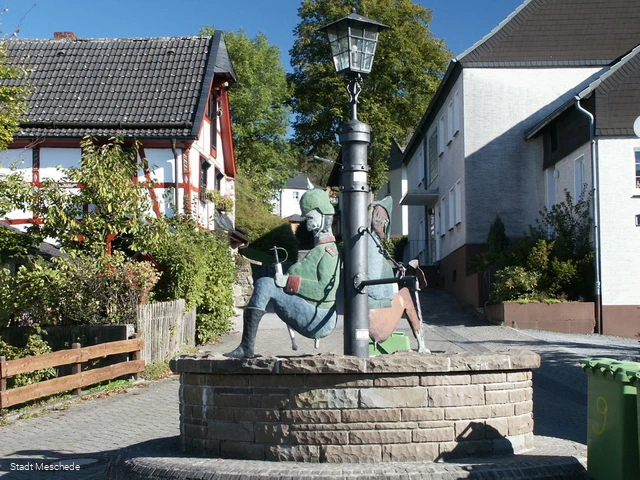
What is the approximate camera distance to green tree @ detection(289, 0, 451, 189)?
3991 cm

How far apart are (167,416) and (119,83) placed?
1745cm

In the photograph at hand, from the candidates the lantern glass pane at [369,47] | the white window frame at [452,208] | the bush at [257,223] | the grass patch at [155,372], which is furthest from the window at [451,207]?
the lantern glass pane at [369,47]

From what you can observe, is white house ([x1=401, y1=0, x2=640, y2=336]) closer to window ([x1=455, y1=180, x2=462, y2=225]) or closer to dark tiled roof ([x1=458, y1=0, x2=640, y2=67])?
dark tiled roof ([x1=458, y1=0, x2=640, y2=67])

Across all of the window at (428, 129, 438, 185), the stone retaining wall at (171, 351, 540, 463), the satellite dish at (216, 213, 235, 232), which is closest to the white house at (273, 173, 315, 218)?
the window at (428, 129, 438, 185)

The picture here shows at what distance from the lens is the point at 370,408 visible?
21.1ft

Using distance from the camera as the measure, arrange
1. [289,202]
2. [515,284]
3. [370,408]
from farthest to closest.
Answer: [289,202]
[515,284]
[370,408]

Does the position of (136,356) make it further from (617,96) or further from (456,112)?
(456,112)

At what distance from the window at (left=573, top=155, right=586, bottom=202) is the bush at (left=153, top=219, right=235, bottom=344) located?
9.43 metres

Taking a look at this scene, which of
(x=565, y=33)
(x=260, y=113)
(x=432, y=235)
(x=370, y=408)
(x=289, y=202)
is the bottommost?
(x=370, y=408)

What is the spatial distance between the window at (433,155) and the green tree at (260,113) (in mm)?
10136

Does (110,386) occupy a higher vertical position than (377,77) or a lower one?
lower

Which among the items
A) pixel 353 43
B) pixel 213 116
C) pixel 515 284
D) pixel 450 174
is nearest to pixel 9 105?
pixel 353 43

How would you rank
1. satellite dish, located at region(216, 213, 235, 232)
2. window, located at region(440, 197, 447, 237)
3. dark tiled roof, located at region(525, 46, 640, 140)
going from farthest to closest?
1. window, located at region(440, 197, 447, 237)
2. satellite dish, located at region(216, 213, 235, 232)
3. dark tiled roof, located at region(525, 46, 640, 140)

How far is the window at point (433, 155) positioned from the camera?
3538 centimetres
